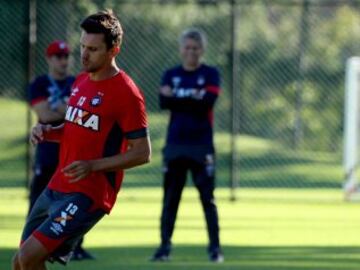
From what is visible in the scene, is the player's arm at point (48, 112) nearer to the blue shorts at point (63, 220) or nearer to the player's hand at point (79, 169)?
the blue shorts at point (63, 220)

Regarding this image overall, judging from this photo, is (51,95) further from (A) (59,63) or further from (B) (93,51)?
(B) (93,51)

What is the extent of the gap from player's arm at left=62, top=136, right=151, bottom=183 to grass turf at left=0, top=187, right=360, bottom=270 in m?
3.32

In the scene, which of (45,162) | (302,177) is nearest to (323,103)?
(302,177)

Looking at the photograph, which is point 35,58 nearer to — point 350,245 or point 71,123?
point 350,245

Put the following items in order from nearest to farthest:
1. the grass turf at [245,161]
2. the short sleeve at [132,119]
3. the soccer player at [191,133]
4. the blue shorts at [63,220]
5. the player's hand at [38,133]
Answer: the blue shorts at [63,220], the short sleeve at [132,119], the player's hand at [38,133], the soccer player at [191,133], the grass turf at [245,161]

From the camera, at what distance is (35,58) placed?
60.4 ft

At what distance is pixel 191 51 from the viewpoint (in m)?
11.5

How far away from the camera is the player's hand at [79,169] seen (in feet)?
24.5

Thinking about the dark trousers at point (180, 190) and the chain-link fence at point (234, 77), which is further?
the chain-link fence at point (234, 77)

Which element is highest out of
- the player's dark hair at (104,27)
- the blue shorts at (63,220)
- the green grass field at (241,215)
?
the player's dark hair at (104,27)

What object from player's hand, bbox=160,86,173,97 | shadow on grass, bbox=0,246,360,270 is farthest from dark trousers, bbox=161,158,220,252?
player's hand, bbox=160,86,173,97

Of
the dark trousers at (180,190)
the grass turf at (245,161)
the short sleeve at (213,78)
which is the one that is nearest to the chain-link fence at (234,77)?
the grass turf at (245,161)

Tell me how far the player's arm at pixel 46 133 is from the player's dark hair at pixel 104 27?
0.66 metres

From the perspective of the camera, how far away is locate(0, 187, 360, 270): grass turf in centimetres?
1142
